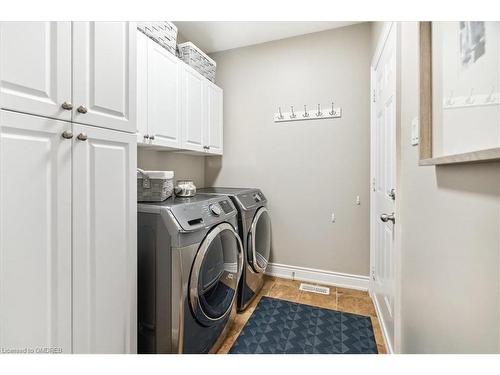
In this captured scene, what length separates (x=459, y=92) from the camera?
62cm

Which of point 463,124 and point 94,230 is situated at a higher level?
point 463,124

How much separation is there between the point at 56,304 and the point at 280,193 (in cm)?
207

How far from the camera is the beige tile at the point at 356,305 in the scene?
1.93 m

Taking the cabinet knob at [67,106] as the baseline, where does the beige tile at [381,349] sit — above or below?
below

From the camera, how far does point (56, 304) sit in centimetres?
77

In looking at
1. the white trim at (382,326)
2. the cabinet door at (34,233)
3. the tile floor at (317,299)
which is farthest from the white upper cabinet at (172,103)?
the white trim at (382,326)

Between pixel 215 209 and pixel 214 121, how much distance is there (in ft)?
4.36

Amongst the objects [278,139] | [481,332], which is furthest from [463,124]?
[278,139]

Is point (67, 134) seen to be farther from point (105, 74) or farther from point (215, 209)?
point (215, 209)

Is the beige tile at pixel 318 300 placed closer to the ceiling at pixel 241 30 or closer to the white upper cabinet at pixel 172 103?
the white upper cabinet at pixel 172 103

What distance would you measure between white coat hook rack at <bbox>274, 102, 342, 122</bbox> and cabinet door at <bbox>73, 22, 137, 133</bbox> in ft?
5.61

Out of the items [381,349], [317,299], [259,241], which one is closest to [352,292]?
[317,299]
